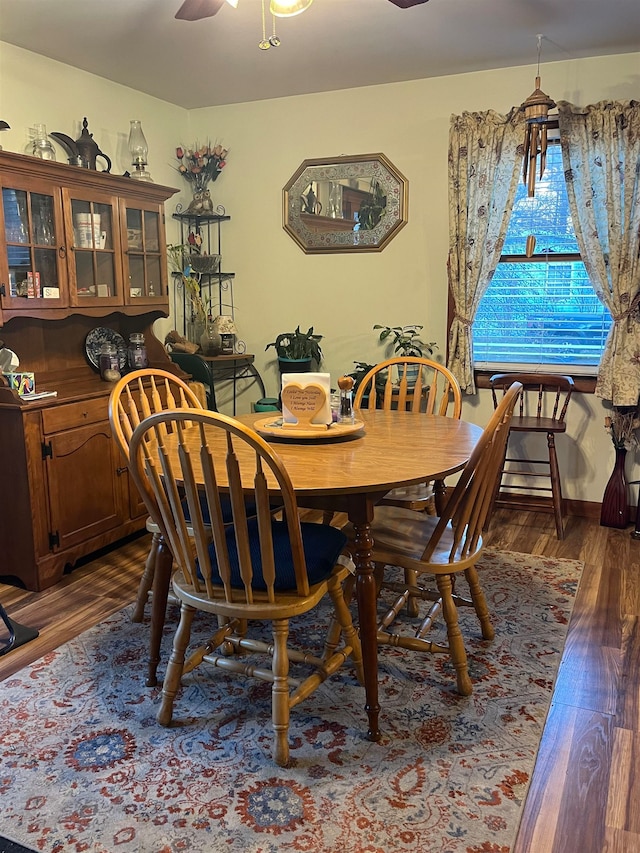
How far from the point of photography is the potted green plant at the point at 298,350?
13.9ft

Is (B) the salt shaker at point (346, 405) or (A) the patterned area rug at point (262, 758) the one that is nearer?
(A) the patterned area rug at point (262, 758)

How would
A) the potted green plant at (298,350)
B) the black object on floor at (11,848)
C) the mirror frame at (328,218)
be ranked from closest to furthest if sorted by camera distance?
1. the black object on floor at (11,848)
2. the mirror frame at (328,218)
3. the potted green plant at (298,350)

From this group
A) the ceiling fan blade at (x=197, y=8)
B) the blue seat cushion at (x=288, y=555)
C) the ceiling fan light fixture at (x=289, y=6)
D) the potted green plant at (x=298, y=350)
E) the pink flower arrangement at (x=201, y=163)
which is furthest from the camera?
the pink flower arrangement at (x=201, y=163)

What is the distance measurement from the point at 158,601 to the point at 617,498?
256 cm

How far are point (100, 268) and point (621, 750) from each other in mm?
2952

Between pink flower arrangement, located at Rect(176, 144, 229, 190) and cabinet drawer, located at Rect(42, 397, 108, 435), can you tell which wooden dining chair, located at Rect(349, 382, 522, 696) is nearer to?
cabinet drawer, located at Rect(42, 397, 108, 435)

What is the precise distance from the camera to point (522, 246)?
3.87 metres

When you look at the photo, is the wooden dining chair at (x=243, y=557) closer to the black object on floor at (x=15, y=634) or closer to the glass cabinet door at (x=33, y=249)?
the black object on floor at (x=15, y=634)

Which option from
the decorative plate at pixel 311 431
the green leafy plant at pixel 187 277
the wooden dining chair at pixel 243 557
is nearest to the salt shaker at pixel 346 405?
the decorative plate at pixel 311 431

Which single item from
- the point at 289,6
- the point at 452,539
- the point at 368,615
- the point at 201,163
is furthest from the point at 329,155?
the point at 368,615

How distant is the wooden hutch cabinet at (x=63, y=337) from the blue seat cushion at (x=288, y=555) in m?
1.15

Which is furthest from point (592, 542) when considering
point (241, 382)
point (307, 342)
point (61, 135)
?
point (61, 135)

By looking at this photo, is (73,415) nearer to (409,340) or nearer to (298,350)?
(298,350)

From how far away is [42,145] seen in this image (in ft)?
10.5
